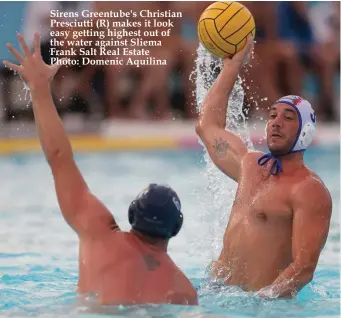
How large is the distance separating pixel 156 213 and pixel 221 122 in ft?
3.65

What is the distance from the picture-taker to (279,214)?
10.4 feet

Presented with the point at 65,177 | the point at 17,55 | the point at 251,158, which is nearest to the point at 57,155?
the point at 65,177

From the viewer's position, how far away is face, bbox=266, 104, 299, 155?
10.5 feet

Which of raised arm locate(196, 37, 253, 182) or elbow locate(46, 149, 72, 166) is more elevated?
raised arm locate(196, 37, 253, 182)

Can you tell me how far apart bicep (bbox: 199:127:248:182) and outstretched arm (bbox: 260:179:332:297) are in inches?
17.3

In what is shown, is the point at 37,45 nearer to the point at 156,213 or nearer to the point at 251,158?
the point at 156,213

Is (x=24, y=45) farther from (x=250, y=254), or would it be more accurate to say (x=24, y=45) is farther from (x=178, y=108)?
(x=178, y=108)

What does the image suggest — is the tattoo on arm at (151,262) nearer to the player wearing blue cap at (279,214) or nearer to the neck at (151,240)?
the neck at (151,240)

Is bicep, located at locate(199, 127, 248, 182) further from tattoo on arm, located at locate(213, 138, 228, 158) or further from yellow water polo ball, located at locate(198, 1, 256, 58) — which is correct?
yellow water polo ball, located at locate(198, 1, 256, 58)

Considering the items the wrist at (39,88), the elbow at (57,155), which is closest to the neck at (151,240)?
the elbow at (57,155)

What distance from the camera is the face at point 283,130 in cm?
319

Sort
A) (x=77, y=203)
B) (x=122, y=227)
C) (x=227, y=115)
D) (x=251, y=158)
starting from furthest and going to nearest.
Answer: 1. (x=122, y=227)
2. (x=227, y=115)
3. (x=251, y=158)
4. (x=77, y=203)

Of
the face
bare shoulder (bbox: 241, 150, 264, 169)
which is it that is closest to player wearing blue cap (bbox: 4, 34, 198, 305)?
the face

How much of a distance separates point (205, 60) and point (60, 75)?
5.19 meters
